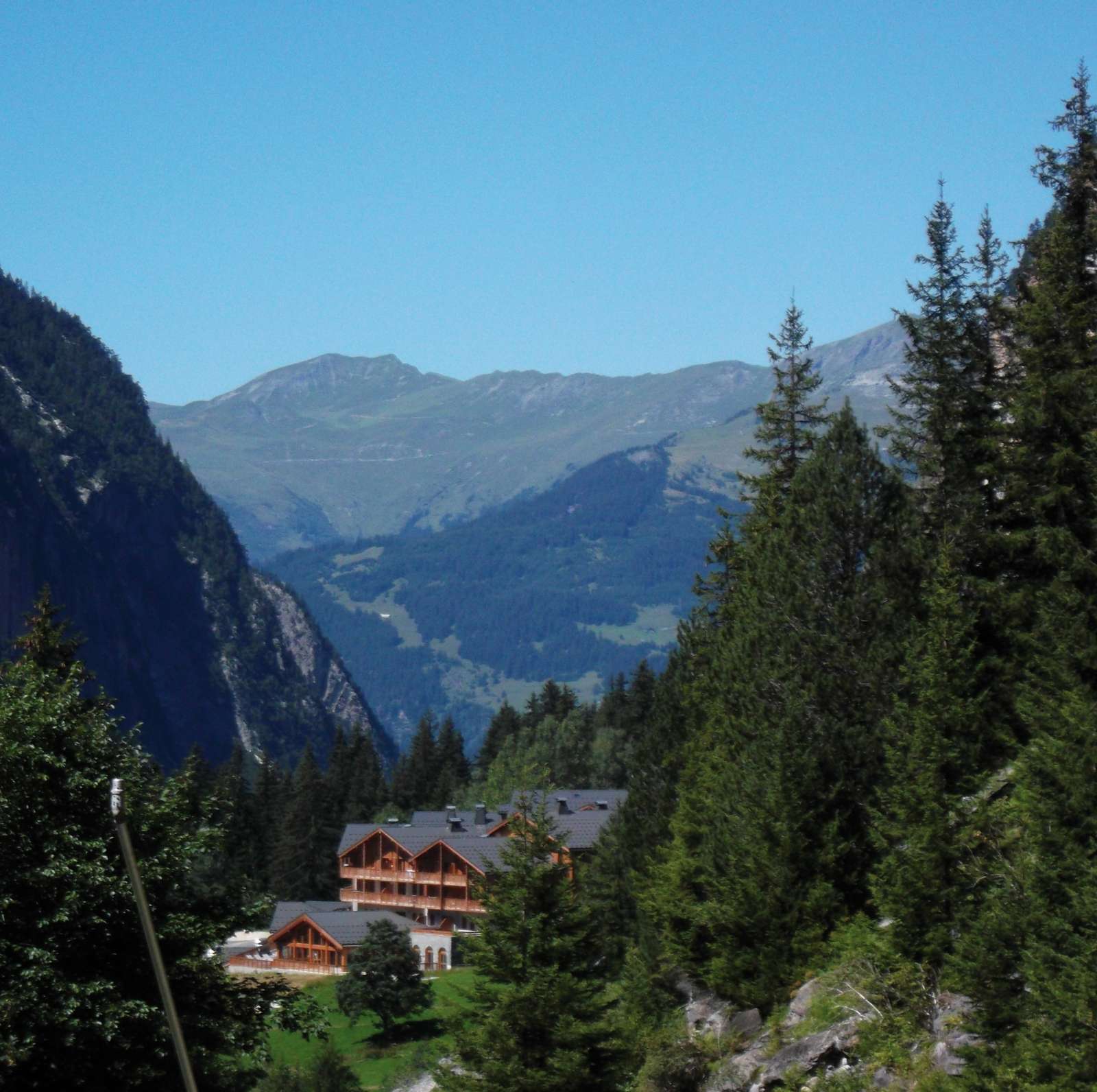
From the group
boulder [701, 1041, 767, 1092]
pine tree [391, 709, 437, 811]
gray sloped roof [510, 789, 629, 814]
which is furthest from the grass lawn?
pine tree [391, 709, 437, 811]

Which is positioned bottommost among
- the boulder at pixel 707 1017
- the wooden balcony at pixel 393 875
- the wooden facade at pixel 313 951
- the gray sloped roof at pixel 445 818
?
the wooden facade at pixel 313 951

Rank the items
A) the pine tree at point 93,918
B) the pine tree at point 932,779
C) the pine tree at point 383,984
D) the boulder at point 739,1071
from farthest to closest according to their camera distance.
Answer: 1. the pine tree at point 383,984
2. the boulder at point 739,1071
3. the pine tree at point 932,779
4. the pine tree at point 93,918

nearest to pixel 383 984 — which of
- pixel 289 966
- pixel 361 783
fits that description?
pixel 289 966

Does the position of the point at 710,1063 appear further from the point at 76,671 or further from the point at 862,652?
the point at 76,671

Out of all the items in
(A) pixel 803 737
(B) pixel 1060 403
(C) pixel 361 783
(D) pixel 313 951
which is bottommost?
(D) pixel 313 951

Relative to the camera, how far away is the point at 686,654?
54062mm

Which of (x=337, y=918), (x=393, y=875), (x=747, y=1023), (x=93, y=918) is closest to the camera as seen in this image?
(x=93, y=918)

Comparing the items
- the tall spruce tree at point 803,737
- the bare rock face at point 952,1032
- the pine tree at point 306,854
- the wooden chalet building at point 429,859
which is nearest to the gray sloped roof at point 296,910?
the wooden chalet building at point 429,859

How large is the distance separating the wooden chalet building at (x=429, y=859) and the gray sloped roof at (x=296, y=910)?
3256mm

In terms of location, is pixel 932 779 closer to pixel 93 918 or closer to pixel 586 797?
pixel 93 918

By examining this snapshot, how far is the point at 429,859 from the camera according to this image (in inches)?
4072

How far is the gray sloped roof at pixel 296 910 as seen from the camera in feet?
319

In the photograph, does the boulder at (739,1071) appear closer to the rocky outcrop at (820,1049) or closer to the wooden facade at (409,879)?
the rocky outcrop at (820,1049)

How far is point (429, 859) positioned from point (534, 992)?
73326 mm
